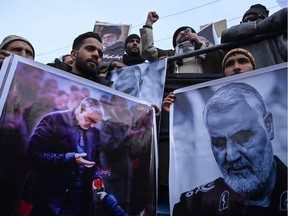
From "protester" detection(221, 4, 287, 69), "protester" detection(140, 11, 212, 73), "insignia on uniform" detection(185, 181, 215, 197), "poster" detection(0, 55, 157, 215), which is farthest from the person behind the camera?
"protester" detection(140, 11, 212, 73)

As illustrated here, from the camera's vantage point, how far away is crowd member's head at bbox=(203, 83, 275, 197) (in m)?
1.13

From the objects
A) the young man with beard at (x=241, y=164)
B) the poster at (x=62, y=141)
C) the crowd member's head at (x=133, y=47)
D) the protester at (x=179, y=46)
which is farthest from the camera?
the crowd member's head at (x=133, y=47)

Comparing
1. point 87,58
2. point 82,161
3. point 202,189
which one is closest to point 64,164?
point 82,161

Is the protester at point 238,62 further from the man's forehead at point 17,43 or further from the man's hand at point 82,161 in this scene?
the man's forehead at point 17,43

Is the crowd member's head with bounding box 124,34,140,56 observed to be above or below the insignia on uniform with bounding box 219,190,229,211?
above

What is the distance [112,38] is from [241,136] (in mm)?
2727

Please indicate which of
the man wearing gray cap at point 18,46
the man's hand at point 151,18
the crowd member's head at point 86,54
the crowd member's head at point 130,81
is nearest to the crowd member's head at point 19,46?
the man wearing gray cap at point 18,46

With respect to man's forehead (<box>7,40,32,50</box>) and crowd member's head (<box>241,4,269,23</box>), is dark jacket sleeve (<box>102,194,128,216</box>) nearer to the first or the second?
man's forehead (<box>7,40,32,50</box>)

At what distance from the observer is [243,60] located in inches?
66.4

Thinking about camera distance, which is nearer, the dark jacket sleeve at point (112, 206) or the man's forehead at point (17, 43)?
the dark jacket sleeve at point (112, 206)

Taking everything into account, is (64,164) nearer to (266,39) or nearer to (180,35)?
(266,39)

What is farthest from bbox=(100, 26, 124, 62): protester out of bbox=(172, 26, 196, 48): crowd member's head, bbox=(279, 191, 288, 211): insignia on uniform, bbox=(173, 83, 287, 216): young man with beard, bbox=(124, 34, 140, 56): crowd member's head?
bbox=(279, 191, 288, 211): insignia on uniform

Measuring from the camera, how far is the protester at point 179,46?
2.08 meters

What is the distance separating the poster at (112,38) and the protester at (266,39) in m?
1.60
